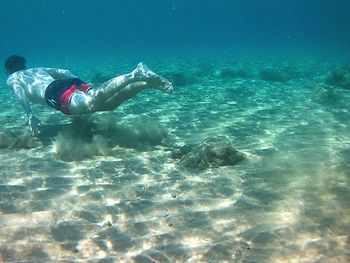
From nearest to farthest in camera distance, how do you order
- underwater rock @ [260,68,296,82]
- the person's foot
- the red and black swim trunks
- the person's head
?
the person's foot, the red and black swim trunks, the person's head, underwater rock @ [260,68,296,82]

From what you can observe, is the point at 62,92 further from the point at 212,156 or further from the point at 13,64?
the point at 212,156

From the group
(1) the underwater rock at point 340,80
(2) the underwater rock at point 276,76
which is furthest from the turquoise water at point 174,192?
(2) the underwater rock at point 276,76

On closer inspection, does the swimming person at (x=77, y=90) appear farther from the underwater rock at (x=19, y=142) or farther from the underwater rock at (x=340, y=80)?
the underwater rock at (x=340, y=80)

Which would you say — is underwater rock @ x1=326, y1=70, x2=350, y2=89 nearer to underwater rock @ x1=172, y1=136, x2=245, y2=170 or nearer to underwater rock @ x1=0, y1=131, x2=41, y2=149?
underwater rock @ x1=172, y1=136, x2=245, y2=170

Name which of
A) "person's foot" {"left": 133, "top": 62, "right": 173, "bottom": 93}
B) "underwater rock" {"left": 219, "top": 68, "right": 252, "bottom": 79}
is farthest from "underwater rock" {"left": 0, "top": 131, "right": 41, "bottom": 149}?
"underwater rock" {"left": 219, "top": 68, "right": 252, "bottom": 79}

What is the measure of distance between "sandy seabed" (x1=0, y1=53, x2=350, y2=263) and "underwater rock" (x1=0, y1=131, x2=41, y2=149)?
3 cm

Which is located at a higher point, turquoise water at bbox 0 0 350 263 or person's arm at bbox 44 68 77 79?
person's arm at bbox 44 68 77 79

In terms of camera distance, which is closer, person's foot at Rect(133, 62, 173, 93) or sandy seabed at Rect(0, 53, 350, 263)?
sandy seabed at Rect(0, 53, 350, 263)

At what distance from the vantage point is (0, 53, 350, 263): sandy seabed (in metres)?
4.75

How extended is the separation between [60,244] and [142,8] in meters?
198

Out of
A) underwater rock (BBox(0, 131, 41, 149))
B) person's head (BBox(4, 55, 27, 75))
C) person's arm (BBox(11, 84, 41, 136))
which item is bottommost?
underwater rock (BBox(0, 131, 41, 149))

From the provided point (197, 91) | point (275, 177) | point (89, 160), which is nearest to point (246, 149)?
point (275, 177)

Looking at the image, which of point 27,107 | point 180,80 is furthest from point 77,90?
point 180,80

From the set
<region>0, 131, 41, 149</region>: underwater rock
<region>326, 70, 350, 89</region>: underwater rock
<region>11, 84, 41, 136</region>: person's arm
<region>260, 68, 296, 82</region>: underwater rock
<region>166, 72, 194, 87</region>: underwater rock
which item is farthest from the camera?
<region>260, 68, 296, 82</region>: underwater rock
